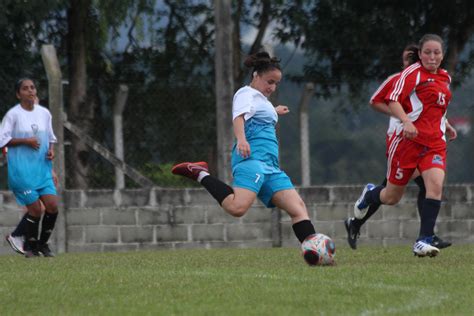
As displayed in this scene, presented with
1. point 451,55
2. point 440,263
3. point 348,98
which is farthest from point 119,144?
point 440,263

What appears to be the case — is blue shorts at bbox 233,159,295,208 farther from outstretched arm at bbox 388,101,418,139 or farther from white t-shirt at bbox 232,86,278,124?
outstretched arm at bbox 388,101,418,139

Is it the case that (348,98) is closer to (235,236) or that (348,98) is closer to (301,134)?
(301,134)

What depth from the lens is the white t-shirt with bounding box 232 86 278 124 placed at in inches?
393

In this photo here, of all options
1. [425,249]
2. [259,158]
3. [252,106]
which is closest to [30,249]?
[259,158]

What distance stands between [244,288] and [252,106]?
2325mm

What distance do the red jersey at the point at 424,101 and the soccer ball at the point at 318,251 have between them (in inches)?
51.0

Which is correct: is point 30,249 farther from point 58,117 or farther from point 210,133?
point 210,133

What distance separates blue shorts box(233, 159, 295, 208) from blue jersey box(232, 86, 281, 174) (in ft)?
0.13

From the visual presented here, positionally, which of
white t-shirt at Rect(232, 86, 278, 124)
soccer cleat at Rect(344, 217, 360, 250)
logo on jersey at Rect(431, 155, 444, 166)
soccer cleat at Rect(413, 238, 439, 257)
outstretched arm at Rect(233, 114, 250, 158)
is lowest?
soccer cleat at Rect(344, 217, 360, 250)

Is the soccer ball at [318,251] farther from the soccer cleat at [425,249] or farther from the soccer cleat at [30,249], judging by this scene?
the soccer cleat at [30,249]

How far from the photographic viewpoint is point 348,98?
15477 mm

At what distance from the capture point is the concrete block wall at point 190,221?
15.2 meters

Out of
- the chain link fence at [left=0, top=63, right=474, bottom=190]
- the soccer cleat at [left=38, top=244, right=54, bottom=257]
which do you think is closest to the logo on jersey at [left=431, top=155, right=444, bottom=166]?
the chain link fence at [left=0, top=63, right=474, bottom=190]

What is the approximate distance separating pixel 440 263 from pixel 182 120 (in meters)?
5.70
